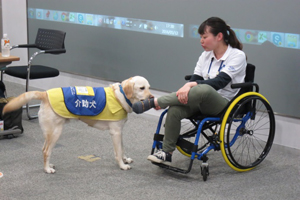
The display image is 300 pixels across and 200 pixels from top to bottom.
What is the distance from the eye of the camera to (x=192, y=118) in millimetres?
2988

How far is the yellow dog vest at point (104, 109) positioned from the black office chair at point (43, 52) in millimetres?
1404

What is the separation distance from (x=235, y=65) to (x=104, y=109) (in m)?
0.94

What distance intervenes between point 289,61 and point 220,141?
1165 millimetres

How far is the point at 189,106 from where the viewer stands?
2924mm

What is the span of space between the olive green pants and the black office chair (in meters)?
1.80

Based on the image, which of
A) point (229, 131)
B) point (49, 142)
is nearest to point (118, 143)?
point (49, 142)

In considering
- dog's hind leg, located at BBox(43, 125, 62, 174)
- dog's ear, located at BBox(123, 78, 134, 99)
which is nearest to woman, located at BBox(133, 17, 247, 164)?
dog's ear, located at BBox(123, 78, 134, 99)

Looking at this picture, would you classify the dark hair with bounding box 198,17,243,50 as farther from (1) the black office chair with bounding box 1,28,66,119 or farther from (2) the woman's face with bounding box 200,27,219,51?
(1) the black office chair with bounding box 1,28,66,119

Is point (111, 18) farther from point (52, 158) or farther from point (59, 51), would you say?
point (52, 158)

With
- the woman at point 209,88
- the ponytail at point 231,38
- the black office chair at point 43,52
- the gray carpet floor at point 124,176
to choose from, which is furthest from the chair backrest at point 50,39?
the ponytail at point 231,38

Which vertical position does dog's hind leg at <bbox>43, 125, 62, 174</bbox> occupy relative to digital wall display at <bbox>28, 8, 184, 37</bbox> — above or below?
below

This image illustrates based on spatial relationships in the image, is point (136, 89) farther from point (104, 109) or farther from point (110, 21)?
point (110, 21)

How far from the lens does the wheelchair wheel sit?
9.32 ft

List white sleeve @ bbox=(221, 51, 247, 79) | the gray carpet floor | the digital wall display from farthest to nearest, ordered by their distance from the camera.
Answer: the digital wall display
white sleeve @ bbox=(221, 51, 247, 79)
the gray carpet floor
